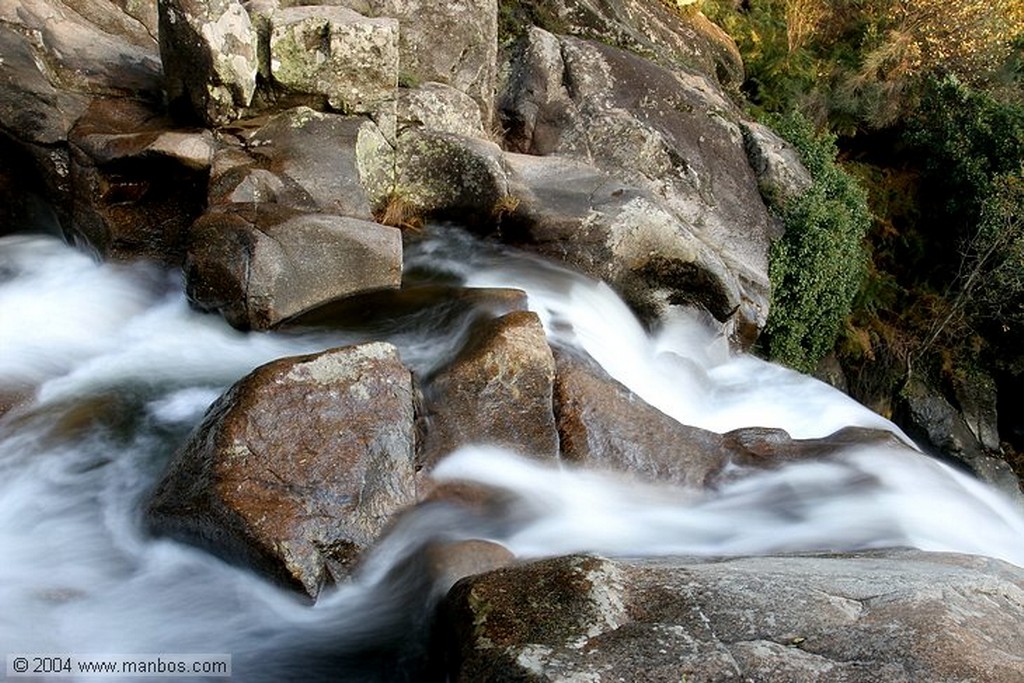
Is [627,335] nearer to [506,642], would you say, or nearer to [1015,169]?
[506,642]

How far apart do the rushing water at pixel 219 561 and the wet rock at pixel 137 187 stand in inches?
12.7

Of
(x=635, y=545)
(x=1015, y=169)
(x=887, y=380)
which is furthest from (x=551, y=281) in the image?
(x=1015, y=169)

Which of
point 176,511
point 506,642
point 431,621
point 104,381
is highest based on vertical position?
point 506,642

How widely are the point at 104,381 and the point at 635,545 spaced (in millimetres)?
4354

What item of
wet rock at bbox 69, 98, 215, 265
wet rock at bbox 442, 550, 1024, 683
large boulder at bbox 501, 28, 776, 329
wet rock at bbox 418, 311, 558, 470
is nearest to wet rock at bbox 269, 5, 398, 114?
wet rock at bbox 69, 98, 215, 265

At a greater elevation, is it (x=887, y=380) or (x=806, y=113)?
(x=806, y=113)

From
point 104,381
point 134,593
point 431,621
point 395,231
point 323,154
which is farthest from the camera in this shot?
point 323,154

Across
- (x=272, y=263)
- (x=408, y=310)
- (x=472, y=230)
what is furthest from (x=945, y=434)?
(x=272, y=263)

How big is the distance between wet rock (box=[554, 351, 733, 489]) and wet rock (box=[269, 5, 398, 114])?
447 centimetres

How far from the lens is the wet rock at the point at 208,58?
29.2 feet

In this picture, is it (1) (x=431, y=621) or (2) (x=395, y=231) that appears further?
(2) (x=395, y=231)

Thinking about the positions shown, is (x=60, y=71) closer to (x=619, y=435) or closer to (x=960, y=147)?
(x=619, y=435)

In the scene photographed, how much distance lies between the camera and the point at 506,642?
4.00m

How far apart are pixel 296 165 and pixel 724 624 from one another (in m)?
6.82
